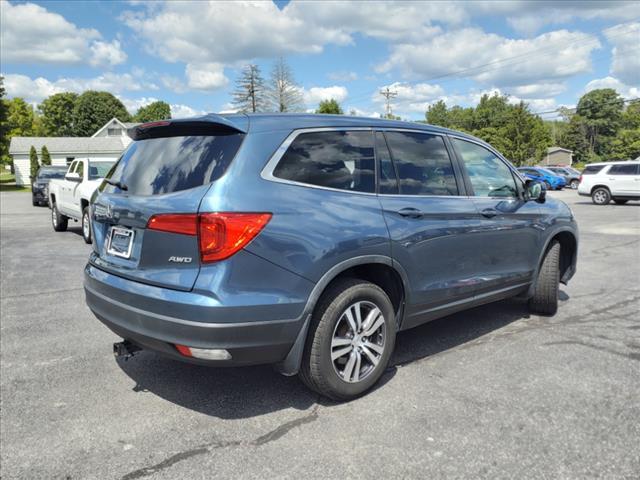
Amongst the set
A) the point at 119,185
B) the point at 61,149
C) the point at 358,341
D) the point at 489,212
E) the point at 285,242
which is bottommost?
the point at 358,341

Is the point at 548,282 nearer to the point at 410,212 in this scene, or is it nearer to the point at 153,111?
the point at 410,212

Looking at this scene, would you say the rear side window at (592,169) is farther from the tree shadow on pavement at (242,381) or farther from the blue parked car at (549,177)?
the tree shadow on pavement at (242,381)

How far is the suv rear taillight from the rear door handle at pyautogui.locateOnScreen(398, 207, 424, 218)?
1145mm

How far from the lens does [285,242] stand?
2873mm

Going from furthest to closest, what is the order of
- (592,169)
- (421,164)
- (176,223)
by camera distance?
(592,169) < (421,164) < (176,223)

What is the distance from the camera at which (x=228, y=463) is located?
2680 mm

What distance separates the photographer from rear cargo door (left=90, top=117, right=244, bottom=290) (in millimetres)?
2832

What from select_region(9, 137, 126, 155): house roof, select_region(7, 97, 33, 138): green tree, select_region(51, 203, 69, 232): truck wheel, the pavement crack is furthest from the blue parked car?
select_region(7, 97, 33, 138): green tree

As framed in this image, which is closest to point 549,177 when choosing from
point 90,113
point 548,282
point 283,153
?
point 548,282

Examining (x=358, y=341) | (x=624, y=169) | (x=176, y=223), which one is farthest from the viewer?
(x=624, y=169)

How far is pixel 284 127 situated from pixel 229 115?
0.37 meters

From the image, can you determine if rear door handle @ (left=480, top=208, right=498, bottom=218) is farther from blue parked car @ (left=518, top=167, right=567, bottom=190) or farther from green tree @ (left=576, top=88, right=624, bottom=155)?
green tree @ (left=576, top=88, right=624, bottom=155)

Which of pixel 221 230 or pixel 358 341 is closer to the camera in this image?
pixel 221 230

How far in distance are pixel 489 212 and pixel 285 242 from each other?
7.17 feet
